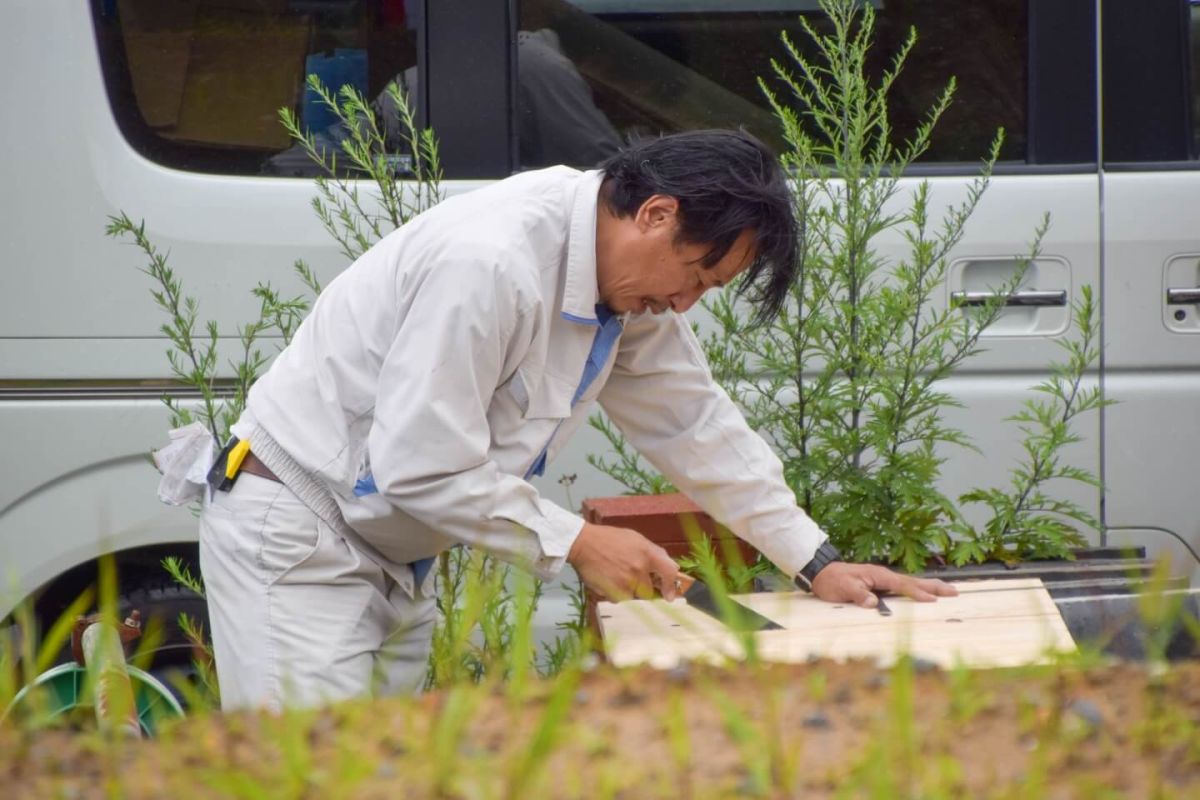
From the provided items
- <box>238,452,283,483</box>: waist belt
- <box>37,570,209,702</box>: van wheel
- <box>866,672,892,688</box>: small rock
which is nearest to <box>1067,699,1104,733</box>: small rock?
<box>866,672,892,688</box>: small rock

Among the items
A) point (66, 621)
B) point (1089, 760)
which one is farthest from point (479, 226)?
point (1089, 760)

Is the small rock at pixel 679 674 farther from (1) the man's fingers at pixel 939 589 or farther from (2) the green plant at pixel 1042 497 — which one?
(2) the green plant at pixel 1042 497

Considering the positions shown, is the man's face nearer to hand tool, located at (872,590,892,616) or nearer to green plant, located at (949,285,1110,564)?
hand tool, located at (872,590,892,616)

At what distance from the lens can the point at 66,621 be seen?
1.31m

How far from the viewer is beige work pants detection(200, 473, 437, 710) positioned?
2.51 metres

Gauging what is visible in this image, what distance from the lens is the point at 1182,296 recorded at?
346 cm

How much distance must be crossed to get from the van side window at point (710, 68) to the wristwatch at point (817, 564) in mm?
1170

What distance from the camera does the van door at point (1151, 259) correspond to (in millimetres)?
3453

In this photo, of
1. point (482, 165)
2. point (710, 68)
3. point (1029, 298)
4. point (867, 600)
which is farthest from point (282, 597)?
point (1029, 298)

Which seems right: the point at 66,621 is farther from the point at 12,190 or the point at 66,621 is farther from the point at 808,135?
the point at 808,135

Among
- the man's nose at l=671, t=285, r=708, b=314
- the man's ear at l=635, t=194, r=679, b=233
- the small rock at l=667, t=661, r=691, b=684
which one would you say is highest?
the man's ear at l=635, t=194, r=679, b=233

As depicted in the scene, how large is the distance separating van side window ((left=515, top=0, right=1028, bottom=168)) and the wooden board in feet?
4.10

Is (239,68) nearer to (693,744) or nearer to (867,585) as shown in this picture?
(867,585)

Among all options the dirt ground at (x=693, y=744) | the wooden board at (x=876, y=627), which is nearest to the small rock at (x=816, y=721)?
the dirt ground at (x=693, y=744)
